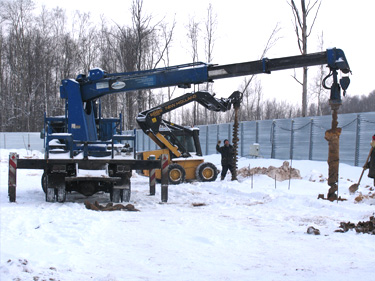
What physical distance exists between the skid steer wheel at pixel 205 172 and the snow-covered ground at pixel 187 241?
4467 millimetres

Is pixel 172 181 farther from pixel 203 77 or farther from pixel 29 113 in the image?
pixel 29 113

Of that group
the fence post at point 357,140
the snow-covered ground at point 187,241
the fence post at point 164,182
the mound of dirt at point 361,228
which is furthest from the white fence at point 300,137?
the mound of dirt at point 361,228

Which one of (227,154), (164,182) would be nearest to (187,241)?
(164,182)

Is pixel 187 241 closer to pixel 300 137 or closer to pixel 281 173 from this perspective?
pixel 281 173

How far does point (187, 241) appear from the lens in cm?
603

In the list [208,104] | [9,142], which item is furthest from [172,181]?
[9,142]

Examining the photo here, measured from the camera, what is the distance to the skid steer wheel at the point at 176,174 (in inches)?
582

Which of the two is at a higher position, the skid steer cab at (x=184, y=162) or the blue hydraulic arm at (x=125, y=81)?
the blue hydraulic arm at (x=125, y=81)

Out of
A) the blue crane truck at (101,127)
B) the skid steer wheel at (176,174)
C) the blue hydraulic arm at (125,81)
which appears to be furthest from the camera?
the skid steer wheel at (176,174)

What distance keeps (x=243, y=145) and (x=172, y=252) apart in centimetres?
1954

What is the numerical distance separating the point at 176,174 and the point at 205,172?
1.16 meters

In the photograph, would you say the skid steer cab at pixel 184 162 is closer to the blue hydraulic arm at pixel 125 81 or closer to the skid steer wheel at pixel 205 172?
the skid steer wheel at pixel 205 172

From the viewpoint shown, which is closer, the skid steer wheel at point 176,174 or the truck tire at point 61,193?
the truck tire at point 61,193

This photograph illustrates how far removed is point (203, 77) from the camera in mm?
10898
